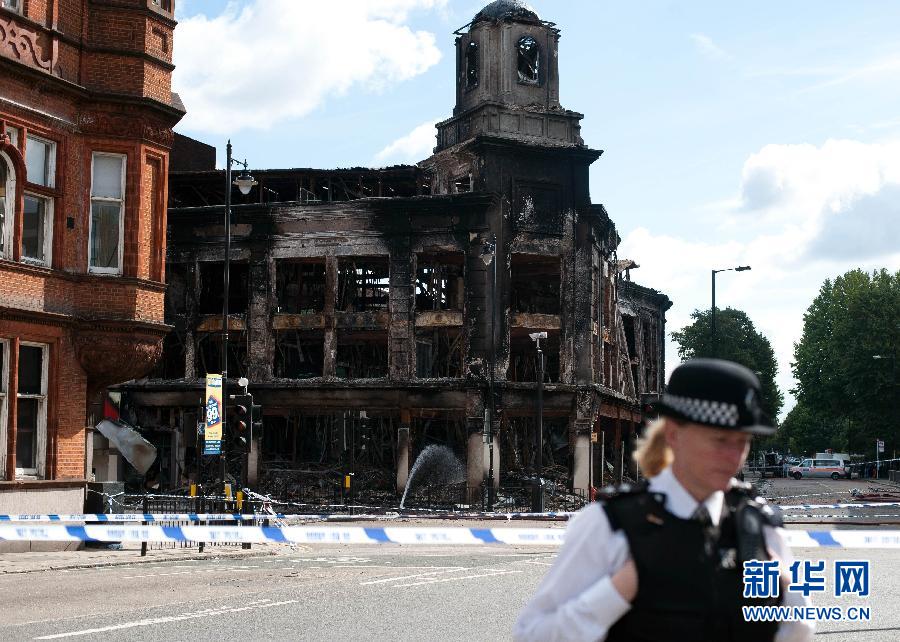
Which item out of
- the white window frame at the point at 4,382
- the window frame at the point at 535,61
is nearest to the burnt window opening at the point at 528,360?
the window frame at the point at 535,61

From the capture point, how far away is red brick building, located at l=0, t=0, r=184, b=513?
21.2m

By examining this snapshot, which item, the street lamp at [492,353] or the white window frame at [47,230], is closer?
the white window frame at [47,230]

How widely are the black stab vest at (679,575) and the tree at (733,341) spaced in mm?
90695

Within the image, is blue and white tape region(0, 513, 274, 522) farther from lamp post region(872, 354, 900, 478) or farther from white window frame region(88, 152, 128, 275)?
lamp post region(872, 354, 900, 478)

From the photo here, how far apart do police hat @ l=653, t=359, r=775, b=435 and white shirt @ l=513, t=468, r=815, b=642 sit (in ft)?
0.64

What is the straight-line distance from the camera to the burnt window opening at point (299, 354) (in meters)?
48.7

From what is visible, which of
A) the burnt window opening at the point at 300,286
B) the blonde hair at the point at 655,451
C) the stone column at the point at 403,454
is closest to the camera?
the blonde hair at the point at 655,451

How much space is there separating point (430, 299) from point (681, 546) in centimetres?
4819

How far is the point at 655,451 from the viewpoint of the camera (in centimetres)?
361

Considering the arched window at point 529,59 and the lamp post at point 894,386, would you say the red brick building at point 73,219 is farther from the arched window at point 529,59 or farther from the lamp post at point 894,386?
the lamp post at point 894,386

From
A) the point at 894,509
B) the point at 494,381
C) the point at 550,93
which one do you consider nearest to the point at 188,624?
the point at 494,381

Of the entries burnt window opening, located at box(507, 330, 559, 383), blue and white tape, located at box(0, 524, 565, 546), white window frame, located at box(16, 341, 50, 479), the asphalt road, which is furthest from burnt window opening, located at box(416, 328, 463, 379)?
→ blue and white tape, located at box(0, 524, 565, 546)

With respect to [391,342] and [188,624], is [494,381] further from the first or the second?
[188,624]

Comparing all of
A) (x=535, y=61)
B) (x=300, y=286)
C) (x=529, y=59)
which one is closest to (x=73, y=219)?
(x=300, y=286)
